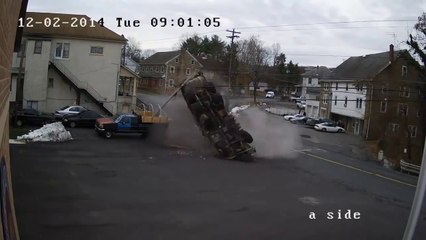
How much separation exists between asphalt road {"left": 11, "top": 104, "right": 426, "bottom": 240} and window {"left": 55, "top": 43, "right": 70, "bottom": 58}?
1576cm

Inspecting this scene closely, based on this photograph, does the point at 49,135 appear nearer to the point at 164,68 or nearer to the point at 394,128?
the point at 164,68

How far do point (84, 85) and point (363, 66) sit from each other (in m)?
30.1

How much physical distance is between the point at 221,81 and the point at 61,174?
12747mm

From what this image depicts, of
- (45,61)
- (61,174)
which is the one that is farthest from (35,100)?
(61,174)

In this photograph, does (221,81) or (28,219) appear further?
(221,81)

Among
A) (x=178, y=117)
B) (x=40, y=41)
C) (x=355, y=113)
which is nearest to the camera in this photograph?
(x=178, y=117)

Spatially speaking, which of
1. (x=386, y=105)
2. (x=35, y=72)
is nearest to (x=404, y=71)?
(x=386, y=105)

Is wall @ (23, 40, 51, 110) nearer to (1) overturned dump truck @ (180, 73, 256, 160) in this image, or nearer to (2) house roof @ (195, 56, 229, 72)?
(2) house roof @ (195, 56, 229, 72)

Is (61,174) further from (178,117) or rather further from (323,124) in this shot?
(323,124)

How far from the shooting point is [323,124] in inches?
1746

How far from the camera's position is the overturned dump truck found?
19422 mm

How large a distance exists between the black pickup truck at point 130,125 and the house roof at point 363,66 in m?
24.9

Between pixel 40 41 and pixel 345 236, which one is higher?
pixel 40 41

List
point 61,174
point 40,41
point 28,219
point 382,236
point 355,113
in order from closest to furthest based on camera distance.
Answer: point 28,219
point 382,236
point 61,174
point 40,41
point 355,113
